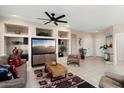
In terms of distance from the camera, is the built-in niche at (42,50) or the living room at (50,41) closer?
the living room at (50,41)

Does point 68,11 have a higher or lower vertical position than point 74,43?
→ higher

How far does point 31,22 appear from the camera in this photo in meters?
5.39

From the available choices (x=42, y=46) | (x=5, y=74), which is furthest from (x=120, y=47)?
(x=5, y=74)

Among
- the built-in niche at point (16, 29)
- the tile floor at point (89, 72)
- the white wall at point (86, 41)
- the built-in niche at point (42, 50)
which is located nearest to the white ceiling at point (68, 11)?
the built-in niche at point (16, 29)

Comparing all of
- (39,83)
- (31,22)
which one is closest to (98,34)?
(31,22)

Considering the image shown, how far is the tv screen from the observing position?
553cm

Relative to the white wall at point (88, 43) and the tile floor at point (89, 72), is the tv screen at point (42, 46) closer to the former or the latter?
the tile floor at point (89, 72)

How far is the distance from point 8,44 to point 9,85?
387 cm

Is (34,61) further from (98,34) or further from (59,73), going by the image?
(98,34)

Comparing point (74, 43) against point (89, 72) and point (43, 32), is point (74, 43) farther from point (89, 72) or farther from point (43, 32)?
point (89, 72)

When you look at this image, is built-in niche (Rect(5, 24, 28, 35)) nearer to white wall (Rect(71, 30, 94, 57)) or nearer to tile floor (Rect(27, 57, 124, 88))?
tile floor (Rect(27, 57, 124, 88))

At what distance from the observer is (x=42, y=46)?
5.83 m

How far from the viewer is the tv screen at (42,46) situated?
18.2 feet

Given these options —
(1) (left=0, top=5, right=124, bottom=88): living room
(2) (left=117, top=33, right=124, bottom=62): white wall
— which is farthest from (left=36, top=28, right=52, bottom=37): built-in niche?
(2) (left=117, top=33, right=124, bottom=62): white wall
